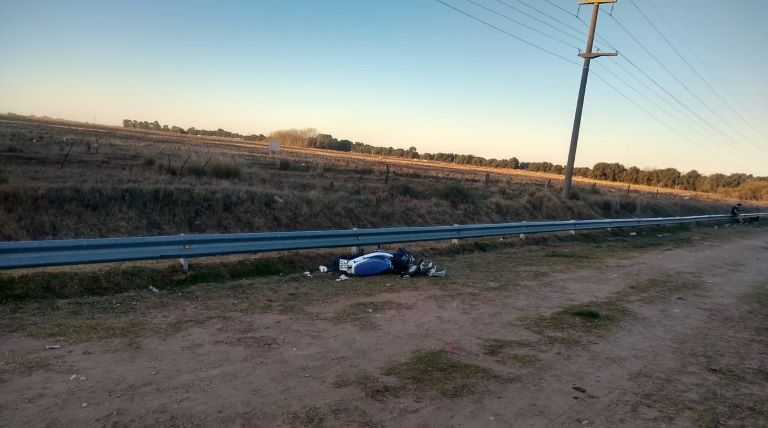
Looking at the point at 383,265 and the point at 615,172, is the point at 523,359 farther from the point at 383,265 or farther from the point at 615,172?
the point at 615,172

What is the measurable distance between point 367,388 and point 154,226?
1022 centimetres

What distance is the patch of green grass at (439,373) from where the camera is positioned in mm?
4742

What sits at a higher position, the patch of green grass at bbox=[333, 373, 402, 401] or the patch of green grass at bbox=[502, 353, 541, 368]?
the patch of green grass at bbox=[502, 353, 541, 368]

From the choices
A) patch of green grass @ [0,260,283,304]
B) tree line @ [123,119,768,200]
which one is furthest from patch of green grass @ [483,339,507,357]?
tree line @ [123,119,768,200]

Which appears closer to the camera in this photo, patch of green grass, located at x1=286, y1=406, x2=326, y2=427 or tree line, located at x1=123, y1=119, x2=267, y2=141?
patch of green grass, located at x1=286, y1=406, x2=326, y2=427

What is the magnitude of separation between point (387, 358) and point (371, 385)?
77cm

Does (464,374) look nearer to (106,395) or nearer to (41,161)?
(106,395)

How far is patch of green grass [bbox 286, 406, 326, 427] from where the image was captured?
3.90 m

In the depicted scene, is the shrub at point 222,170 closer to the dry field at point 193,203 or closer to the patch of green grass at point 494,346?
the dry field at point 193,203

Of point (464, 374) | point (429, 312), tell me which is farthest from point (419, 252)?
point (464, 374)

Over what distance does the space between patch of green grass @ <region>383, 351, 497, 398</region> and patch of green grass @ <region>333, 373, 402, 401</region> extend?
7.4 inches

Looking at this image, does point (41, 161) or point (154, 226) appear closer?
point (154, 226)

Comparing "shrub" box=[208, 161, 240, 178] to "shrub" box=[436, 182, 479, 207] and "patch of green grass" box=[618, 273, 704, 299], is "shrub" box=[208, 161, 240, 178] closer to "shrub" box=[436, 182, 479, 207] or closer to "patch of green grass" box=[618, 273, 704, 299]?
"shrub" box=[436, 182, 479, 207]

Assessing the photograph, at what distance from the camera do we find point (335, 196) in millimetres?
17500
